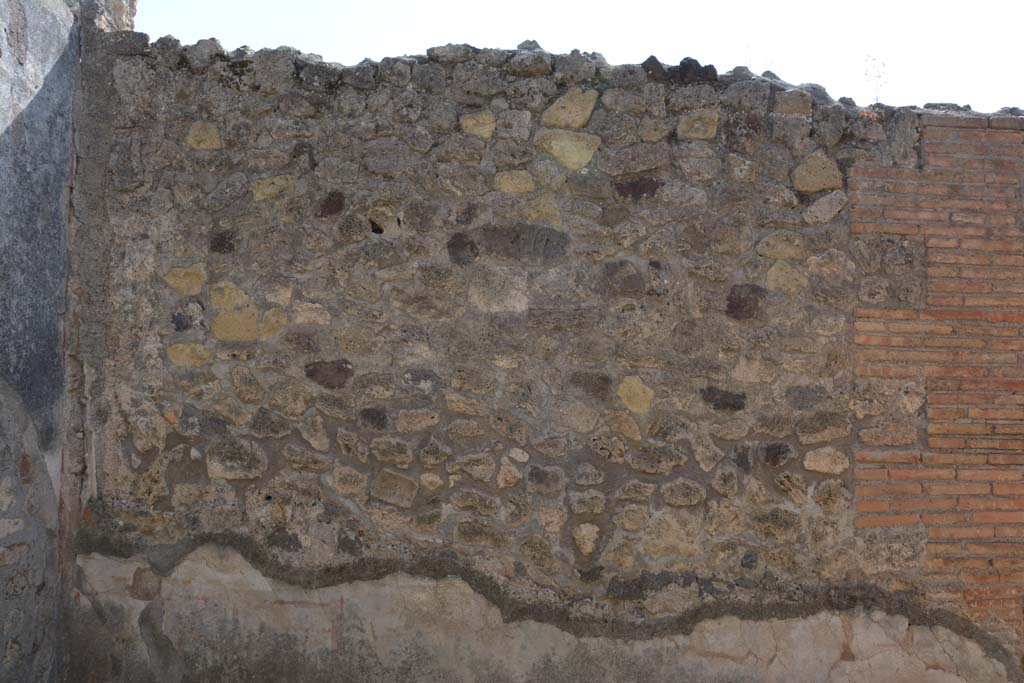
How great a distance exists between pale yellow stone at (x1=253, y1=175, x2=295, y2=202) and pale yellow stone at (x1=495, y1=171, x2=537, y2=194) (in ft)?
2.85

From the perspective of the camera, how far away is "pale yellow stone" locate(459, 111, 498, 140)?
3.80m

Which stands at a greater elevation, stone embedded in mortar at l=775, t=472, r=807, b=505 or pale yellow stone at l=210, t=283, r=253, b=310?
pale yellow stone at l=210, t=283, r=253, b=310

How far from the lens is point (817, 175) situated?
376 centimetres

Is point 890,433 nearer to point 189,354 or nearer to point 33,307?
point 189,354

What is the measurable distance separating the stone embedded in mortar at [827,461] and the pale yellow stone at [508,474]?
1.16 meters

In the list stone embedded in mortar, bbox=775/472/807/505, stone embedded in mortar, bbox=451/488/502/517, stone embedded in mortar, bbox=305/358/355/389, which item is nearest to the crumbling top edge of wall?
stone embedded in mortar, bbox=305/358/355/389

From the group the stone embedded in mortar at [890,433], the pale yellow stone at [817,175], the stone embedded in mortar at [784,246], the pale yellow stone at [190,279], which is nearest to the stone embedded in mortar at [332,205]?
the pale yellow stone at [190,279]

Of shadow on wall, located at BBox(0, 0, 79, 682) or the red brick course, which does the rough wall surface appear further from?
shadow on wall, located at BBox(0, 0, 79, 682)

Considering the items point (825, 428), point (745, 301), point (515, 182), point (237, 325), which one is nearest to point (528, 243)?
point (515, 182)

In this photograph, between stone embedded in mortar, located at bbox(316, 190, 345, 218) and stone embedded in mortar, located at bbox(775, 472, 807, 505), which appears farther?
stone embedded in mortar, located at bbox(316, 190, 345, 218)

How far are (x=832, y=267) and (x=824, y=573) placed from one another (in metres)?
1.23

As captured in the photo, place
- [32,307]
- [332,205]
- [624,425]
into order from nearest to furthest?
[32,307] < [624,425] < [332,205]

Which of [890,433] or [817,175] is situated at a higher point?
[817,175]

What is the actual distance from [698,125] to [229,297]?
2056 mm
